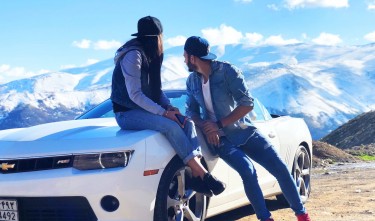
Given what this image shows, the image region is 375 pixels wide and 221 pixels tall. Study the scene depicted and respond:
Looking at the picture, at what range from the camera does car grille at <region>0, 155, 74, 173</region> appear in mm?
3980

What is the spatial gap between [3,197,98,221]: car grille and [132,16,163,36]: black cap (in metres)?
1.48

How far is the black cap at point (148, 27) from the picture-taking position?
454cm

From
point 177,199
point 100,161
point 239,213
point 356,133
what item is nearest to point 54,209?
point 100,161

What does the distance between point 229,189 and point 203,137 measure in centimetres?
72

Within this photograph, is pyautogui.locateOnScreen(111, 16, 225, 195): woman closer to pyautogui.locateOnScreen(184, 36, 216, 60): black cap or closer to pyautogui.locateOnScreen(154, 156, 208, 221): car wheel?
pyautogui.locateOnScreen(154, 156, 208, 221): car wheel

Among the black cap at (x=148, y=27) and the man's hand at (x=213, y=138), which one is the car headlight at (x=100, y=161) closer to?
the man's hand at (x=213, y=138)

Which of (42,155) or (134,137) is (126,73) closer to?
(134,137)

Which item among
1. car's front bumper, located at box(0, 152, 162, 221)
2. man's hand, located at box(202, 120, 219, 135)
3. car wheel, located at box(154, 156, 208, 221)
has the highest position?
man's hand, located at box(202, 120, 219, 135)

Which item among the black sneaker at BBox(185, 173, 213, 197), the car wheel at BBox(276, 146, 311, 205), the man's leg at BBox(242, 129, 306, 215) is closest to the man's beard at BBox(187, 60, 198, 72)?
the man's leg at BBox(242, 129, 306, 215)

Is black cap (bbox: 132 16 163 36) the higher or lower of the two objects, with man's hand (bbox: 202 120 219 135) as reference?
higher

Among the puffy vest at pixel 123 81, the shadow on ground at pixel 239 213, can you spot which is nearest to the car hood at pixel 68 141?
the puffy vest at pixel 123 81

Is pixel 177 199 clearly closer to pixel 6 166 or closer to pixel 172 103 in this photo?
pixel 6 166

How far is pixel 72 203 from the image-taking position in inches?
155

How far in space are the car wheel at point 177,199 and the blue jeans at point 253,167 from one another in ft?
1.31
